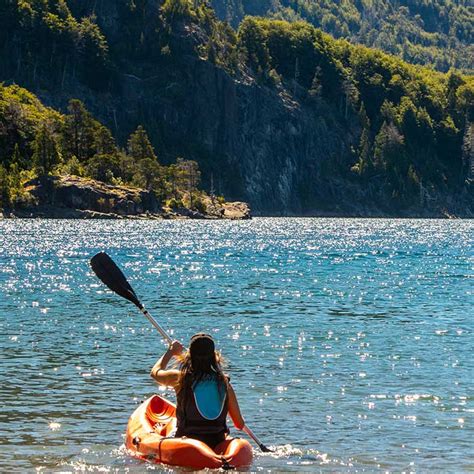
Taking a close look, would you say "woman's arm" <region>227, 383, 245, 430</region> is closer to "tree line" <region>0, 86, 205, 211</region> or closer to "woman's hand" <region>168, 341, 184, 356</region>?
"woman's hand" <region>168, 341, 184, 356</region>

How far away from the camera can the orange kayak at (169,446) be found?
17.0 meters

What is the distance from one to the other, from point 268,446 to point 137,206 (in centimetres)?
15106

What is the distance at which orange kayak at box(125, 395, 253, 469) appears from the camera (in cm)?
A: 1695

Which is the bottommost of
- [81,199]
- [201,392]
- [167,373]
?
[201,392]

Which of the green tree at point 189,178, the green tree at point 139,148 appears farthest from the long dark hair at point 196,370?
the green tree at point 139,148

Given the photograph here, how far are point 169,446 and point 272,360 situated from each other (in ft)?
42.5

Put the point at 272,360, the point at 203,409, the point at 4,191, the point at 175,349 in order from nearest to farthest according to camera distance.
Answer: the point at 203,409, the point at 175,349, the point at 272,360, the point at 4,191

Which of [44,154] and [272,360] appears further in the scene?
[44,154]

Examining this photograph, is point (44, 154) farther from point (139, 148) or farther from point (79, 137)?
point (139, 148)

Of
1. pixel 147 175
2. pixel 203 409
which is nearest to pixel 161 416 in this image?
pixel 203 409

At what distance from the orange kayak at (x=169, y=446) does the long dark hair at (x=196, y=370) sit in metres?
1.04

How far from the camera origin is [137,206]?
170 m

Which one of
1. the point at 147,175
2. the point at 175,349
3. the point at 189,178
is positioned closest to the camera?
the point at 175,349

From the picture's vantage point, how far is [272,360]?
3019 cm
